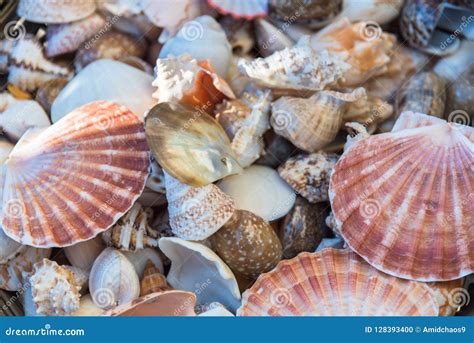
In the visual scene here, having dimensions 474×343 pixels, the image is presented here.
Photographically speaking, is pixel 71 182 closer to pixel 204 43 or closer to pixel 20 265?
pixel 20 265

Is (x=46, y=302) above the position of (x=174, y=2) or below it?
below


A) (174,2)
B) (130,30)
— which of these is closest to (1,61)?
(130,30)

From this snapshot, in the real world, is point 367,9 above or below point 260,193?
above

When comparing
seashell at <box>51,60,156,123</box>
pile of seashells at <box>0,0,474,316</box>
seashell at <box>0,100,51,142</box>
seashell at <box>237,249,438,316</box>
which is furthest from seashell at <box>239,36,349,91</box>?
seashell at <box>0,100,51,142</box>

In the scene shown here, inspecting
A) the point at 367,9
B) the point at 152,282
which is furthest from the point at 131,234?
the point at 367,9

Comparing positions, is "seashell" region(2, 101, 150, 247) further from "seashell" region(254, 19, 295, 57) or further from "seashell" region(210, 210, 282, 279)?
"seashell" region(254, 19, 295, 57)

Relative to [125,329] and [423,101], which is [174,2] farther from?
[125,329]
